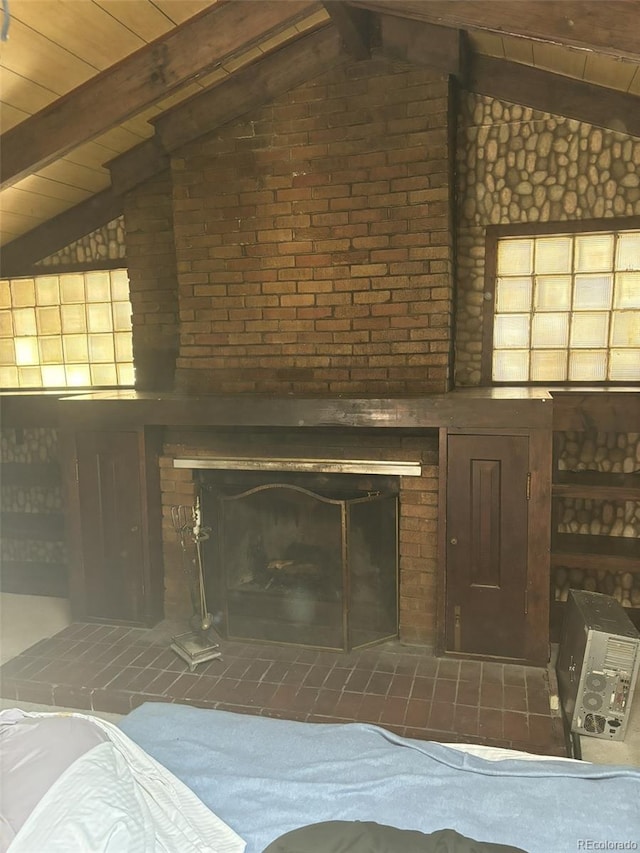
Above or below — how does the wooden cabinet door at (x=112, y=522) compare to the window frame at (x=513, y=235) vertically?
below

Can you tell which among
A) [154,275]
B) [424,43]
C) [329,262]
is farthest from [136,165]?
[424,43]

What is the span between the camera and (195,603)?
3.42 meters

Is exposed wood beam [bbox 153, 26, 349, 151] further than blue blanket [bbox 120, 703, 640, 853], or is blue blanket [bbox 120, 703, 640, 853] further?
exposed wood beam [bbox 153, 26, 349, 151]

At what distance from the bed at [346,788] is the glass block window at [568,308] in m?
2.26

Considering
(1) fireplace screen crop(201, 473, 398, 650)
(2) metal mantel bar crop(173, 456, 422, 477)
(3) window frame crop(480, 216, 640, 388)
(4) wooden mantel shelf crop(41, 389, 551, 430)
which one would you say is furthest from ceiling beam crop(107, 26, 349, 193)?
(1) fireplace screen crop(201, 473, 398, 650)

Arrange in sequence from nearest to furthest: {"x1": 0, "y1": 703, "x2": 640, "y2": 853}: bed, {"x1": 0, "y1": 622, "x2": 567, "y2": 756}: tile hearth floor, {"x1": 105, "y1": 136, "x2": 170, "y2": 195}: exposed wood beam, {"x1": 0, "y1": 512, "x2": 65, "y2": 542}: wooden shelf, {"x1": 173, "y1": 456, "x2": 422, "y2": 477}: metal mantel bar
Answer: {"x1": 0, "y1": 703, "x2": 640, "y2": 853}: bed, {"x1": 0, "y1": 622, "x2": 567, "y2": 756}: tile hearth floor, {"x1": 173, "y1": 456, "x2": 422, "y2": 477}: metal mantel bar, {"x1": 105, "y1": 136, "x2": 170, "y2": 195}: exposed wood beam, {"x1": 0, "y1": 512, "x2": 65, "y2": 542}: wooden shelf

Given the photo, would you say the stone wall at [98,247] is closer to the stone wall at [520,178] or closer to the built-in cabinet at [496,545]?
the stone wall at [520,178]

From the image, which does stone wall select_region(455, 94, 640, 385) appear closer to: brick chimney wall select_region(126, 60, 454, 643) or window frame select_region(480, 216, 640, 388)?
window frame select_region(480, 216, 640, 388)

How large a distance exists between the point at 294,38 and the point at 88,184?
1.63 meters

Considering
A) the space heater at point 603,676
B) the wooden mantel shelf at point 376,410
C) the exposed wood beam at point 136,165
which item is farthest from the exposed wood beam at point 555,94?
the space heater at point 603,676

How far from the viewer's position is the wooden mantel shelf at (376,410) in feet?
9.53

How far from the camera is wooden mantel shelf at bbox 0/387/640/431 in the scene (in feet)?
9.53

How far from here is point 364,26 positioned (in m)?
3.07

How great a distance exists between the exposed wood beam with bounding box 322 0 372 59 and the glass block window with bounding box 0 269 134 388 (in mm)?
2117
